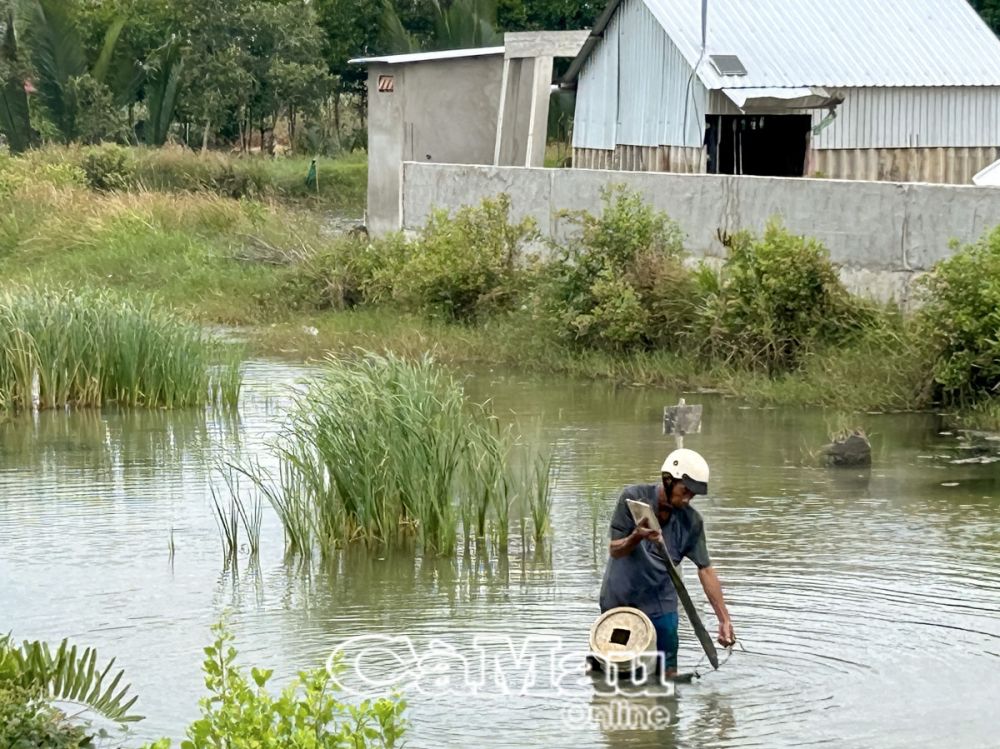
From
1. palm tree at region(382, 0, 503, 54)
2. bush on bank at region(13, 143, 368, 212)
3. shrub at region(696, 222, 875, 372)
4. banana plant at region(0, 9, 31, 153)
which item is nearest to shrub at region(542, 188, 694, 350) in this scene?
shrub at region(696, 222, 875, 372)

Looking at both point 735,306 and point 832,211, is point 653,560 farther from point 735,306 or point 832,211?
point 832,211

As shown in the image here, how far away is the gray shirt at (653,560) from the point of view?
24.3 feet

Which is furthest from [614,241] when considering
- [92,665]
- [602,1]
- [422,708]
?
[602,1]

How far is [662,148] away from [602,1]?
1663 centimetres

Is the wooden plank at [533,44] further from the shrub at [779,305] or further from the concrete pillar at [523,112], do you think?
the shrub at [779,305]

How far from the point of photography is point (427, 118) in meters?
23.8

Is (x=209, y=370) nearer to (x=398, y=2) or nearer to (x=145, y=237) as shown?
(x=145, y=237)

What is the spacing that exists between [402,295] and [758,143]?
5.78 metres

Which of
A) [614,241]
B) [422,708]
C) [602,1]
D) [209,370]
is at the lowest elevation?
[422,708]

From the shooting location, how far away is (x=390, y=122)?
23734 mm

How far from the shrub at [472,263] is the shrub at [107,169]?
12219 mm

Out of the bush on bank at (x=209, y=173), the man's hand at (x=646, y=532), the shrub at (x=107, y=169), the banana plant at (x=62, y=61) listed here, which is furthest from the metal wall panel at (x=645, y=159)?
the banana plant at (x=62, y=61)

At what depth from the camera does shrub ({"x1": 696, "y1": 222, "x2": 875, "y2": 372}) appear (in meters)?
15.4

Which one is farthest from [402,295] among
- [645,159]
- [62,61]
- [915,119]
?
[62,61]
